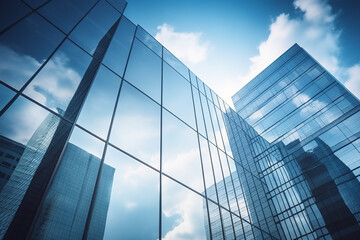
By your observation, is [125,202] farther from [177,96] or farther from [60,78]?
[177,96]

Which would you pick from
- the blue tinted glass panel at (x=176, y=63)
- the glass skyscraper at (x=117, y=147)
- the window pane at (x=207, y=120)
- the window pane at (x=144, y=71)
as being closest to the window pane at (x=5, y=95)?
the glass skyscraper at (x=117, y=147)

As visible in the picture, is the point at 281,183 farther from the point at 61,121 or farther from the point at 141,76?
the point at 61,121

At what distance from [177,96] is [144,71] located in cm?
264

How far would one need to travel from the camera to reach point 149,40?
542 inches

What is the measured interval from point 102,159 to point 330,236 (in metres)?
21.0

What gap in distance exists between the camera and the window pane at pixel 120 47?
31.5 feet

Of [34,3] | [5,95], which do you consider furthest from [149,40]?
[5,95]

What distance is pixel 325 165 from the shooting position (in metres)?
20.8

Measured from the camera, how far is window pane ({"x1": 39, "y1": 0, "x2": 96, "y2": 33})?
809 cm

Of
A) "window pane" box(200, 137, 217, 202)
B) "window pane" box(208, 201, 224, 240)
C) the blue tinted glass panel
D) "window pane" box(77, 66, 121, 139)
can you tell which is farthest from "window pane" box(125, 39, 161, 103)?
"window pane" box(208, 201, 224, 240)

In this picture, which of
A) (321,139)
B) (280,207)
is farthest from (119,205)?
(321,139)

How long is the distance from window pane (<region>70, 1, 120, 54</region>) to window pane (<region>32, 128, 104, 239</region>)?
14.5 ft

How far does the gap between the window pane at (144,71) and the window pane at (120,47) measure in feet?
1.17

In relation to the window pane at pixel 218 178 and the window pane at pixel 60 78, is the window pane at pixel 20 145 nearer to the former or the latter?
the window pane at pixel 60 78
